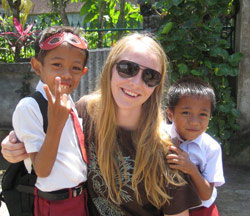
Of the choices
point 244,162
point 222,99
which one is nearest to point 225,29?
point 222,99

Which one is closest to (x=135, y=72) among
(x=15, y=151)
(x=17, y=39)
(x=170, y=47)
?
(x=15, y=151)

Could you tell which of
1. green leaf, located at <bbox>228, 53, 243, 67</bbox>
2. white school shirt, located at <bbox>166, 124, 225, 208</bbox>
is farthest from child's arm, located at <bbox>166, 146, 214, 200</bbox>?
green leaf, located at <bbox>228, 53, 243, 67</bbox>

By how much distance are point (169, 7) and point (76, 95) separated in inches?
56.7

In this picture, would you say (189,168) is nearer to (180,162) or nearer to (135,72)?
(180,162)

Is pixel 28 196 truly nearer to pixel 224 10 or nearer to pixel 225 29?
pixel 224 10

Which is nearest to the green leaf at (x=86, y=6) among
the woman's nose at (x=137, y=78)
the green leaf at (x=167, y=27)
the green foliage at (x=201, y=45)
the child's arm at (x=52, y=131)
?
the green foliage at (x=201, y=45)

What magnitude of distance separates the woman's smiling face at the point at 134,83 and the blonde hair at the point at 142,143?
4cm

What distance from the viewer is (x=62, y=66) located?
1672 mm

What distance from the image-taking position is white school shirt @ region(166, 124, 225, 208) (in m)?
1.81

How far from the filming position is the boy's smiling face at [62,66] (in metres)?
1.66

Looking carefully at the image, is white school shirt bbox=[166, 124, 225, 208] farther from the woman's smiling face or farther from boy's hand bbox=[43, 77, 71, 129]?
boy's hand bbox=[43, 77, 71, 129]

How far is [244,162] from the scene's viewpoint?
4199mm

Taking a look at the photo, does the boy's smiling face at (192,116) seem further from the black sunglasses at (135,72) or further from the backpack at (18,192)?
the backpack at (18,192)

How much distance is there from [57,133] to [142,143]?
0.45 m
